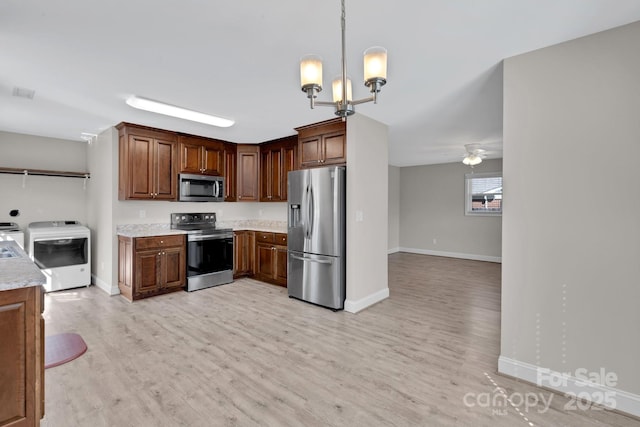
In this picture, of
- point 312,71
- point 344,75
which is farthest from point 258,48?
point 344,75

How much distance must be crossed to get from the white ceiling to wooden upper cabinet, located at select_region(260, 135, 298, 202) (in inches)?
47.7

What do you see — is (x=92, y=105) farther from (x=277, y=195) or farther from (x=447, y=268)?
(x=447, y=268)

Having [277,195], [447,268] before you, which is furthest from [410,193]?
[277,195]

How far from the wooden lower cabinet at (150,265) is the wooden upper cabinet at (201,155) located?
3.69ft

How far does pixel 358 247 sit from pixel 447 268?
138 inches

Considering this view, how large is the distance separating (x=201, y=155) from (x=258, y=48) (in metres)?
3.08

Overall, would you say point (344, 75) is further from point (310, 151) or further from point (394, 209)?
point (394, 209)

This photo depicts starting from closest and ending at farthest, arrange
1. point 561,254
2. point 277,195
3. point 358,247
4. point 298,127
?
point 561,254 → point 358,247 → point 298,127 → point 277,195

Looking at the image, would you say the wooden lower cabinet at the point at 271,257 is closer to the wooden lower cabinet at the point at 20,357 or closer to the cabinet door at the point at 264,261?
the cabinet door at the point at 264,261

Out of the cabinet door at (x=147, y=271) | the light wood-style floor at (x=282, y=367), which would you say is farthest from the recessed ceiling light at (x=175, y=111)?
the light wood-style floor at (x=282, y=367)

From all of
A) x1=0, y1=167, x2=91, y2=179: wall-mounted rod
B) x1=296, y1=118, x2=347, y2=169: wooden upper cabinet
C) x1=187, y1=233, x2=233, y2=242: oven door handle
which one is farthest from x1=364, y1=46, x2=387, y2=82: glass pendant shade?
x1=0, y1=167, x2=91, y2=179: wall-mounted rod

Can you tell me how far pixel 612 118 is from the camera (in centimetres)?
194

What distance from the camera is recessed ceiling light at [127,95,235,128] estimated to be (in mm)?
3098

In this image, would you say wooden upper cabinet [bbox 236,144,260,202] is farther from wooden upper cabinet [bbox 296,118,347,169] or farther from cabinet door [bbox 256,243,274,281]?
wooden upper cabinet [bbox 296,118,347,169]
